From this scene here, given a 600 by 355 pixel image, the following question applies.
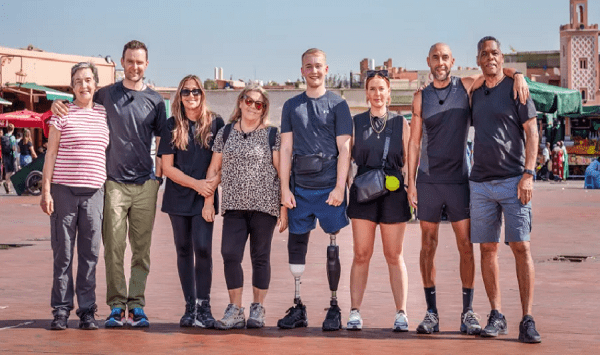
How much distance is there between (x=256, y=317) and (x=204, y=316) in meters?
0.41

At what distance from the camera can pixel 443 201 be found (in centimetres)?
791

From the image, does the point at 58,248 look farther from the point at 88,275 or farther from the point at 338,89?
the point at 338,89

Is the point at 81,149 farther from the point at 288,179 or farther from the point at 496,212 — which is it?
the point at 496,212

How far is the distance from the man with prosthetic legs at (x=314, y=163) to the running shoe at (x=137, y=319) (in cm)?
104

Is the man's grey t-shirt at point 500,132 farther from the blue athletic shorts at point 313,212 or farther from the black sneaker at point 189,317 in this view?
the black sneaker at point 189,317

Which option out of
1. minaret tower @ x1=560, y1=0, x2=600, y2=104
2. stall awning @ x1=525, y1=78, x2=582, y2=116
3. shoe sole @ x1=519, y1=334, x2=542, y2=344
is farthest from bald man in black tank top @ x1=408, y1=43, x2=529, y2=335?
minaret tower @ x1=560, y1=0, x2=600, y2=104

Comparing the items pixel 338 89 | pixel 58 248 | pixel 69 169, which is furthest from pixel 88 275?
pixel 338 89

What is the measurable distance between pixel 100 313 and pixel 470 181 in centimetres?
334

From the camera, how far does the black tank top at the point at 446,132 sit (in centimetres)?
786

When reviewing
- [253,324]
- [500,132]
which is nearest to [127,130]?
[253,324]

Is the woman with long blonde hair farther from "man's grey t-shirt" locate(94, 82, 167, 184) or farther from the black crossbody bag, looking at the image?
the black crossbody bag

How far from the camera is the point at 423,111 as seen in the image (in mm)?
7953

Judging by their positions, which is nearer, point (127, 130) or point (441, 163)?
point (441, 163)

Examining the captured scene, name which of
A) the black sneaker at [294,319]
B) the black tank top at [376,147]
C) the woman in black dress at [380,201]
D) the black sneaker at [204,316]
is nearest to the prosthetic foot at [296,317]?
the black sneaker at [294,319]
